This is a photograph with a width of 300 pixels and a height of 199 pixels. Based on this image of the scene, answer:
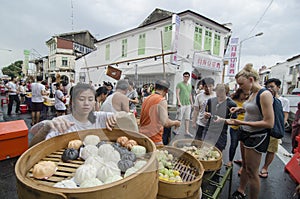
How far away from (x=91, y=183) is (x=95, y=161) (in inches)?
7.0

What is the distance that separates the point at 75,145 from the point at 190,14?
4.52ft

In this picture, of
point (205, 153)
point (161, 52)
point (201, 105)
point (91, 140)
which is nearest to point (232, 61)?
point (201, 105)

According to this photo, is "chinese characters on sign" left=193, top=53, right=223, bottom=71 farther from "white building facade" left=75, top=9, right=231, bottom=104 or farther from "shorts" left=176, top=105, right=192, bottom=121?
"shorts" left=176, top=105, right=192, bottom=121

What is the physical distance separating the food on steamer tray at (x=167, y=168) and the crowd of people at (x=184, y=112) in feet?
0.73

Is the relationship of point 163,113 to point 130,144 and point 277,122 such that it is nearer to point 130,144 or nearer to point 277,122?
point 130,144

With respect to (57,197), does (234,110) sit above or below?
above

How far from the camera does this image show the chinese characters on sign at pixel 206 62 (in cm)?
131

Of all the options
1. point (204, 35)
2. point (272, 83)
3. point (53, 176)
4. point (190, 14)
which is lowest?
point (53, 176)

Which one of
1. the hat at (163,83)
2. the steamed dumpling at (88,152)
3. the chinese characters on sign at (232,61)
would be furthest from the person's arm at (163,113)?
the chinese characters on sign at (232,61)

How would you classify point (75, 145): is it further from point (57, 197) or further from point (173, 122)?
point (173, 122)

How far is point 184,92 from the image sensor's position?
4.73 feet

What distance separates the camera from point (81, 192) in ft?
1.88

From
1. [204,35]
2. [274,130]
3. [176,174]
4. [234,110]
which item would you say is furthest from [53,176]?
[274,130]

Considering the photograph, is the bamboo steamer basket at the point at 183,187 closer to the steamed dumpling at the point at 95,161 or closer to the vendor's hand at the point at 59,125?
the steamed dumpling at the point at 95,161
